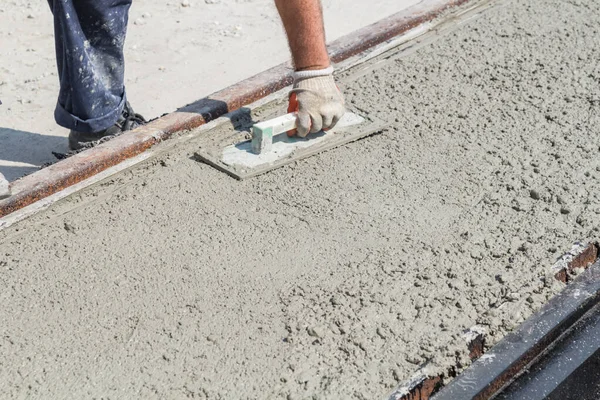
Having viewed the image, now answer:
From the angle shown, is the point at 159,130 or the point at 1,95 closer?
the point at 159,130

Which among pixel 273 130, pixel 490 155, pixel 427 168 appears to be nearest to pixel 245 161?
pixel 273 130

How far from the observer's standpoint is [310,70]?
9.18 feet

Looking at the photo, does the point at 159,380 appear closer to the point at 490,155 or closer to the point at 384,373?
the point at 384,373

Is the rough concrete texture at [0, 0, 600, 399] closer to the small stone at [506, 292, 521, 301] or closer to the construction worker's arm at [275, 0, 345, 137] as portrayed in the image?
the small stone at [506, 292, 521, 301]

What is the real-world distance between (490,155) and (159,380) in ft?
4.71

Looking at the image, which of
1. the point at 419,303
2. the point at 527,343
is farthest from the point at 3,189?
the point at 527,343

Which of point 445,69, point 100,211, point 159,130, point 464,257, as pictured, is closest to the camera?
point 464,257

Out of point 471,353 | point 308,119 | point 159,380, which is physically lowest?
point 471,353

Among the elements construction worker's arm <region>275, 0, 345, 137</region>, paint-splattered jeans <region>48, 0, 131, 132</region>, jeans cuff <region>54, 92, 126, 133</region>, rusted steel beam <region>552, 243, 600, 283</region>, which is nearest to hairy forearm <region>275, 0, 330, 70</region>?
construction worker's arm <region>275, 0, 345, 137</region>

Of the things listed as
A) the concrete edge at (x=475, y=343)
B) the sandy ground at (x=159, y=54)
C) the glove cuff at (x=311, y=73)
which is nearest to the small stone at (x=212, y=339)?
the concrete edge at (x=475, y=343)

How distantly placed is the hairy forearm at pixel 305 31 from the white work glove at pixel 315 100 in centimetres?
4

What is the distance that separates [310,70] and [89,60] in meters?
0.86

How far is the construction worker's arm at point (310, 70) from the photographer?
275 centimetres

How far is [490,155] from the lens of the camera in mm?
2791
